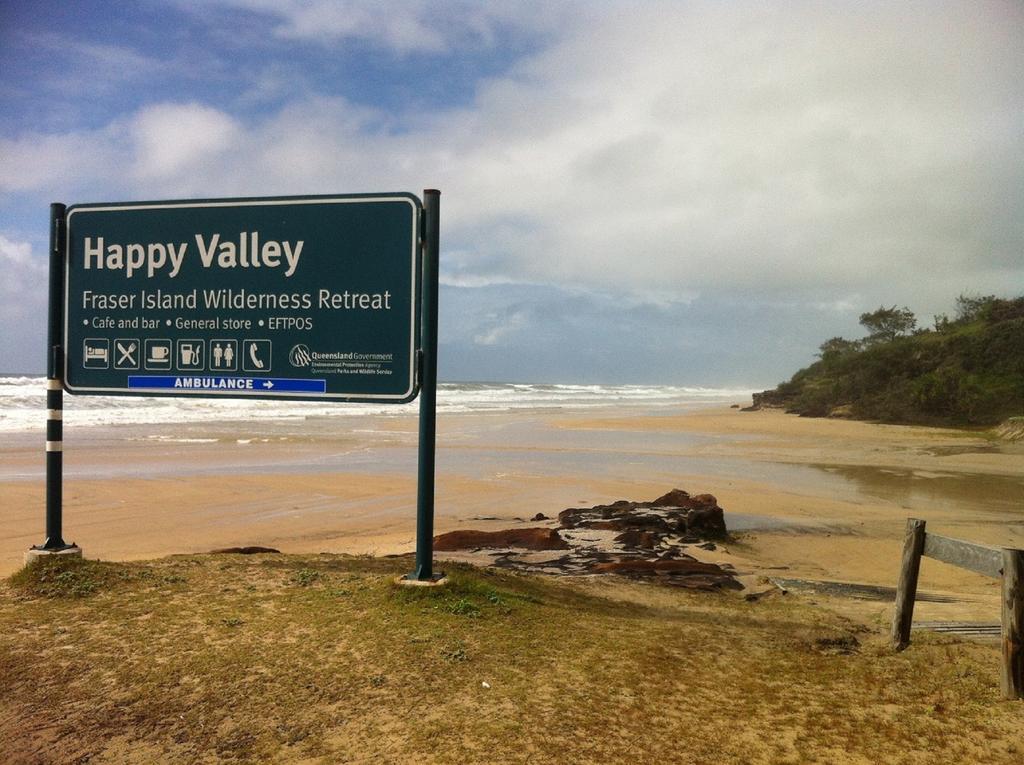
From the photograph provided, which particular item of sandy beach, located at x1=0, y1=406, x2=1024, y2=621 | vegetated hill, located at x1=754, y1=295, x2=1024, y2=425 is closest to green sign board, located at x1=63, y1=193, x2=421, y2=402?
sandy beach, located at x1=0, y1=406, x2=1024, y2=621

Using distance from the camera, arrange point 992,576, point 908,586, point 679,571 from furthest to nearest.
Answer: point 679,571 < point 908,586 < point 992,576

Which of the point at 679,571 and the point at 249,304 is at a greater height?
the point at 249,304

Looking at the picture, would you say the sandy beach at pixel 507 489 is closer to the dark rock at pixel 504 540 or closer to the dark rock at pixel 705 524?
the dark rock at pixel 705 524

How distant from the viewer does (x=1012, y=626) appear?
409cm

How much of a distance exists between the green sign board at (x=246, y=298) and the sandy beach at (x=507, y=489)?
3.69m

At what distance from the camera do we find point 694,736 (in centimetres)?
348

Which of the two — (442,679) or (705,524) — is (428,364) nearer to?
(442,679)

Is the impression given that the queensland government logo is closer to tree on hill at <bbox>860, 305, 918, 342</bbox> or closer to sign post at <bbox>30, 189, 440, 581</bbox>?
sign post at <bbox>30, 189, 440, 581</bbox>

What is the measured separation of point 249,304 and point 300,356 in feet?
1.91

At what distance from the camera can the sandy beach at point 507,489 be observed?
31.3 ft

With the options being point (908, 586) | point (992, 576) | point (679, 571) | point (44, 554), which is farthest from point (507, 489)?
point (992, 576)

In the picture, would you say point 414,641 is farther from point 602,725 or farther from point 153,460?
point 153,460

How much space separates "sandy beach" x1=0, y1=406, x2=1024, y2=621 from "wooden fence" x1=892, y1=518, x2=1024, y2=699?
4.15ft

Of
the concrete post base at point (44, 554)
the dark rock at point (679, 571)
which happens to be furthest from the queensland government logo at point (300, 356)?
the dark rock at point (679, 571)
